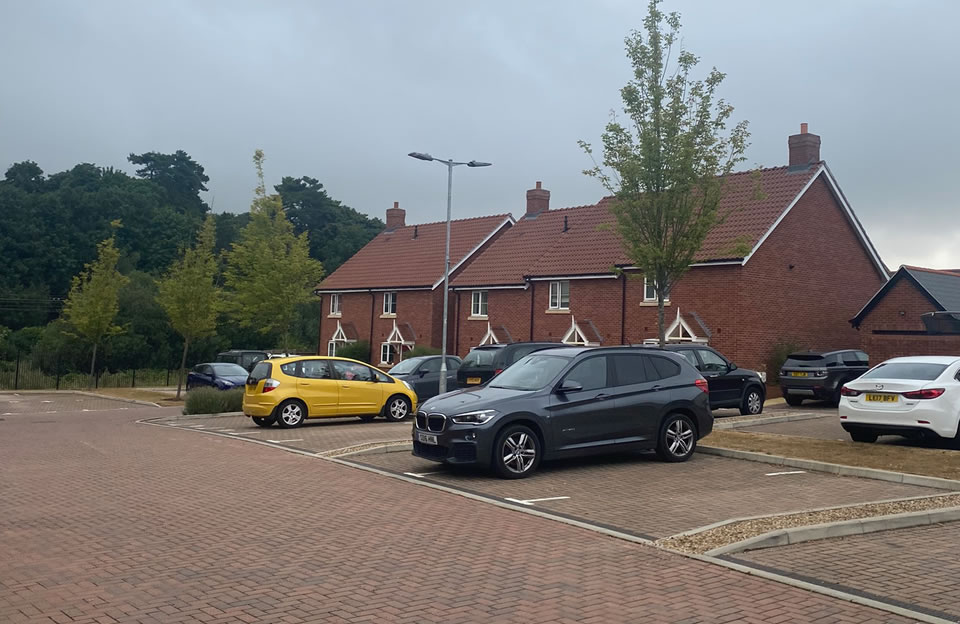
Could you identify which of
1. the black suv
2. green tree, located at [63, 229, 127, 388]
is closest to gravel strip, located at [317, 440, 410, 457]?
the black suv

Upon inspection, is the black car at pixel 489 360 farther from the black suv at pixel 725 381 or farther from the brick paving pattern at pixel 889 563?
the brick paving pattern at pixel 889 563

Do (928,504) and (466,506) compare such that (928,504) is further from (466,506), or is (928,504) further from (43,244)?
(43,244)

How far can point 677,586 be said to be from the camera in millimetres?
6379

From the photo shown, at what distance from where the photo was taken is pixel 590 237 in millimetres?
36094

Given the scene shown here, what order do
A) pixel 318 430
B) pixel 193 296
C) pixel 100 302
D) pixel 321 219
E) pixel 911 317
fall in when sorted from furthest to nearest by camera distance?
pixel 321 219 → pixel 100 302 → pixel 193 296 → pixel 911 317 → pixel 318 430

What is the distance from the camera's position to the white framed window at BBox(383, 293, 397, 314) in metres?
44.4

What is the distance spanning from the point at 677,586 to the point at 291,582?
9.46 ft

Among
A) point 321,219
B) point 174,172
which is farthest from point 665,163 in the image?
point 174,172

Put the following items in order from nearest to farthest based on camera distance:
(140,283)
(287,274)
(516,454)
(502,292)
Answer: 1. (516,454)
2. (287,274)
3. (502,292)
4. (140,283)

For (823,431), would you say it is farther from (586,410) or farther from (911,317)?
(911,317)

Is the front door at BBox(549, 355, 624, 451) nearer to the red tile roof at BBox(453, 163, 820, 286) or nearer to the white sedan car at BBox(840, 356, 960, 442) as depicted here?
the white sedan car at BBox(840, 356, 960, 442)

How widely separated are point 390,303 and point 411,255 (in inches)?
126

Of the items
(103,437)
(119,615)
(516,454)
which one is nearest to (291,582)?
(119,615)

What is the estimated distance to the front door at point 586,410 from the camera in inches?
459
